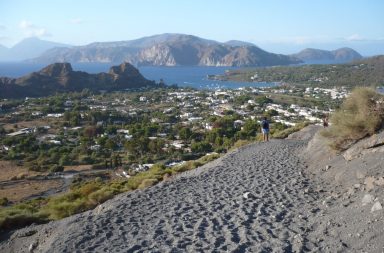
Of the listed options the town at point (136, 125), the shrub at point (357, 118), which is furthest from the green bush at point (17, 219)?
the town at point (136, 125)

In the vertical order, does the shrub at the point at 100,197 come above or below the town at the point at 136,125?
above

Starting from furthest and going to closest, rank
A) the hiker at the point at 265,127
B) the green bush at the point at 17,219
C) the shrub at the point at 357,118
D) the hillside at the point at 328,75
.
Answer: the hillside at the point at 328,75, the hiker at the point at 265,127, the shrub at the point at 357,118, the green bush at the point at 17,219

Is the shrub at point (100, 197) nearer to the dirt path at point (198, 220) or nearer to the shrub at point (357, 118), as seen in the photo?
the dirt path at point (198, 220)

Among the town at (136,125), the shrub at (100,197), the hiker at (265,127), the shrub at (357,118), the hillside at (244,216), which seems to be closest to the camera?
the hillside at (244,216)

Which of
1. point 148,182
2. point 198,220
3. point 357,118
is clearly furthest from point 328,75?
point 198,220

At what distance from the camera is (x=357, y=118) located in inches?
468

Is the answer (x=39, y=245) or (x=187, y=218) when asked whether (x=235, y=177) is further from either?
(x=39, y=245)

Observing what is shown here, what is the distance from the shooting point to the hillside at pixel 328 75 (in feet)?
314

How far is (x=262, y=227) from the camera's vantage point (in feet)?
24.6

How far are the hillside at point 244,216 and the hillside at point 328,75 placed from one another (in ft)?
255

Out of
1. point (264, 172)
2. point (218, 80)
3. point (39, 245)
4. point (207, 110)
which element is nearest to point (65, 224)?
point (39, 245)

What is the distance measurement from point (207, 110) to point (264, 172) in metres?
53.0

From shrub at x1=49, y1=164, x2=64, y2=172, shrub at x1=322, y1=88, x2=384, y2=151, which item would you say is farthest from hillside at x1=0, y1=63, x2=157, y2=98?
shrub at x1=322, y1=88, x2=384, y2=151

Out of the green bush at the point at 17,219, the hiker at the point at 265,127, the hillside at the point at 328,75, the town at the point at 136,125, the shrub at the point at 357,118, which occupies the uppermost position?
the shrub at the point at 357,118
